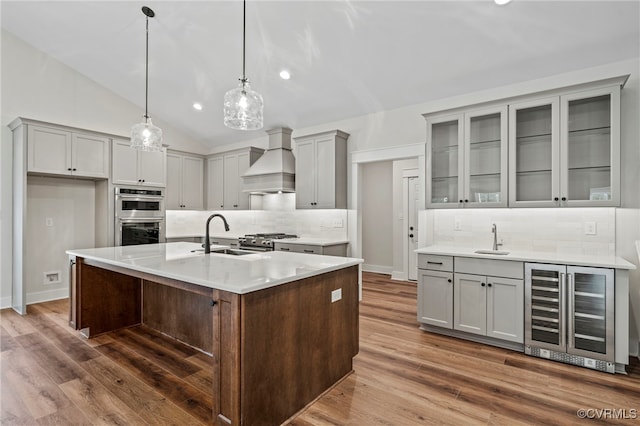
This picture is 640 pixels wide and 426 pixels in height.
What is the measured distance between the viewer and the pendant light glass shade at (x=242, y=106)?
8.53ft

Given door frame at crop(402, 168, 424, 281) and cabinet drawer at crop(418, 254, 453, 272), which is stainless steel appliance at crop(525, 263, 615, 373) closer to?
cabinet drawer at crop(418, 254, 453, 272)

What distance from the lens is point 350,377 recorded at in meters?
2.60

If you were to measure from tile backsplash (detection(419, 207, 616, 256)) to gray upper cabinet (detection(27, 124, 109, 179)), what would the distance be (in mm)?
4780

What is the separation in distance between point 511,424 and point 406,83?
3505 millimetres

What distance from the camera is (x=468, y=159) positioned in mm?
3645

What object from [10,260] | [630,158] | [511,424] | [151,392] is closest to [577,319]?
[511,424]

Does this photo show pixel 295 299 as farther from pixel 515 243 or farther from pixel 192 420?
pixel 515 243

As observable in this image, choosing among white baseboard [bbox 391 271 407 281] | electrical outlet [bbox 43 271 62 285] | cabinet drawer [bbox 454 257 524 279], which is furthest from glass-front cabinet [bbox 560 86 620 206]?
electrical outlet [bbox 43 271 62 285]

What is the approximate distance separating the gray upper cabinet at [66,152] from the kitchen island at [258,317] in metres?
1.99

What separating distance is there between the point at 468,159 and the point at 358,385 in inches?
102

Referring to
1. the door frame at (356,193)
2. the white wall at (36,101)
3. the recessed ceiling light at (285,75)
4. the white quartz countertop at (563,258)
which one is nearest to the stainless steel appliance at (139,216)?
the white wall at (36,101)

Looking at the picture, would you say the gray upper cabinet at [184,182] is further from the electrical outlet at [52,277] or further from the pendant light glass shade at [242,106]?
the pendant light glass shade at [242,106]

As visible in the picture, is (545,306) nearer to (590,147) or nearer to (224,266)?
(590,147)

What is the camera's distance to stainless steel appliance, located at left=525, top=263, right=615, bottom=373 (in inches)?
105
